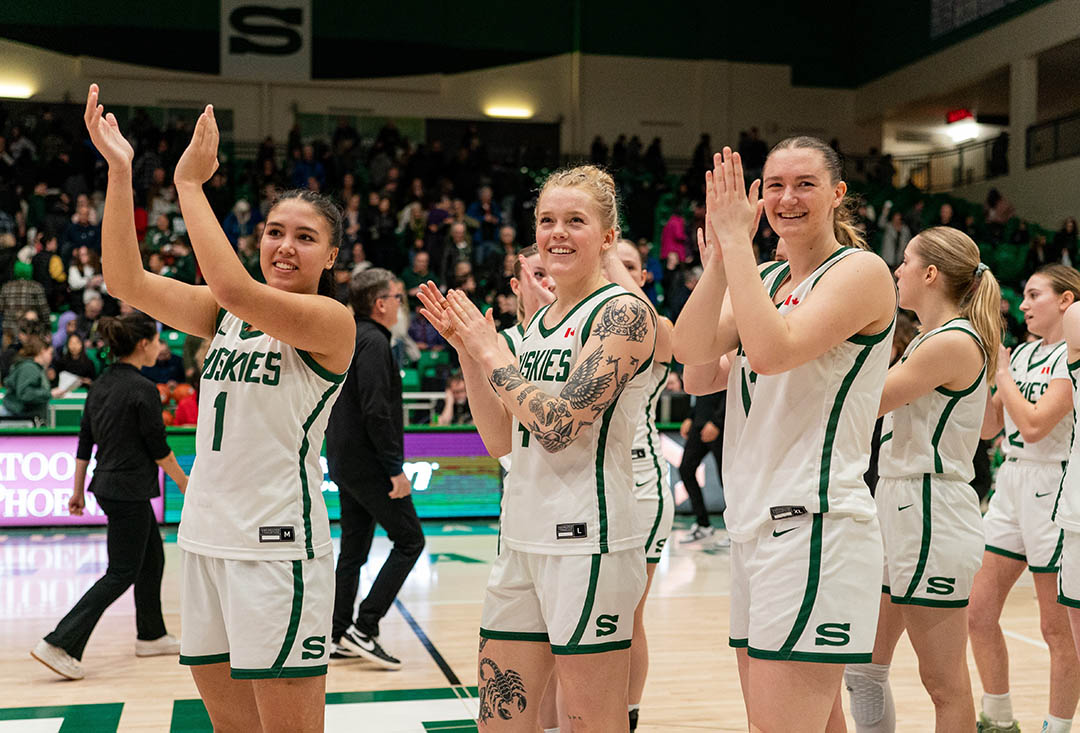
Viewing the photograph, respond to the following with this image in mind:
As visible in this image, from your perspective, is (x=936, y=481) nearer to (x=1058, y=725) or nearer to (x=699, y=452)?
(x=1058, y=725)

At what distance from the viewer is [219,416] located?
117 inches

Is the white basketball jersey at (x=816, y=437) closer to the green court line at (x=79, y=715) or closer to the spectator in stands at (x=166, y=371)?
the green court line at (x=79, y=715)

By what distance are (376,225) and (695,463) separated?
8.47 meters

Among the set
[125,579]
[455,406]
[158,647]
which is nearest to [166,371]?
[455,406]

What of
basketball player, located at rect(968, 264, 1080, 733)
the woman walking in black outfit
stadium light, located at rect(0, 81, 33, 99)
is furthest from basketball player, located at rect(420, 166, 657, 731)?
stadium light, located at rect(0, 81, 33, 99)

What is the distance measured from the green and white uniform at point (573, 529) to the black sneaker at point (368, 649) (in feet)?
9.41

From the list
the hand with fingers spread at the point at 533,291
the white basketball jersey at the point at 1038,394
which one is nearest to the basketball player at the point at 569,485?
the hand with fingers spread at the point at 533,291

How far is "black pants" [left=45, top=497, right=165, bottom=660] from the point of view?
541 centimetres

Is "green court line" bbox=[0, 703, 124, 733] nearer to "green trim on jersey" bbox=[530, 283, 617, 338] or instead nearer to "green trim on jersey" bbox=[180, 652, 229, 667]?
"green trim on jersey" bbox=[180, 652, 229, 667]

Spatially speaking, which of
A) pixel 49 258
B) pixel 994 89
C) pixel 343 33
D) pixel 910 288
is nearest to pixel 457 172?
pixel 343 33

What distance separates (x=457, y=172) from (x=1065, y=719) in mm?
16461

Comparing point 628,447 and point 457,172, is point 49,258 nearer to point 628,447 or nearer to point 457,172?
point 457,172

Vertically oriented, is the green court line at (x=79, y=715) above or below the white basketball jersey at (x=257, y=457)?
below

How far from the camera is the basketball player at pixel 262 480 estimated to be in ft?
9.40
